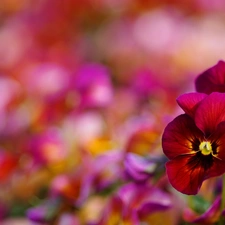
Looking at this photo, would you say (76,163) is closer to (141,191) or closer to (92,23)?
(141,191)

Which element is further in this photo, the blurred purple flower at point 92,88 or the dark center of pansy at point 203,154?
the blurred purple flower at point 92,88

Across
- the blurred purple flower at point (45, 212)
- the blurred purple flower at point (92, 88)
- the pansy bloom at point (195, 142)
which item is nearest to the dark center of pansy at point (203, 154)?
the pansy bloom at point (195, 142)

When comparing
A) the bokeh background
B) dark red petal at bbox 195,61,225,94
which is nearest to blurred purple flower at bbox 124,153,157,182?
the bokeh background

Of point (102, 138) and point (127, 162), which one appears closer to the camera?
point (127, 162)

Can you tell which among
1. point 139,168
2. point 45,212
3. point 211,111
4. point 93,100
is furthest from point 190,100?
point 93,100

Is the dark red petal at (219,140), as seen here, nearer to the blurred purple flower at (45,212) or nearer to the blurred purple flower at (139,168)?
the blurred purple flower at (139,168)

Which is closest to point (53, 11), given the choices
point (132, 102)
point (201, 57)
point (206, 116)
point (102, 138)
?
point (201, 57)

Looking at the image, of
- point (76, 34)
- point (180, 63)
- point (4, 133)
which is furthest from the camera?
point (76, 34)
